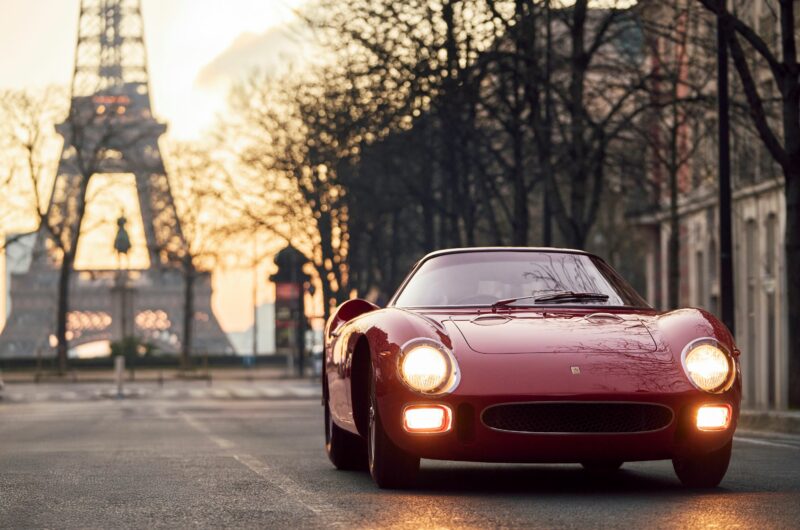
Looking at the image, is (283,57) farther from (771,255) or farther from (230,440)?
(230,440)

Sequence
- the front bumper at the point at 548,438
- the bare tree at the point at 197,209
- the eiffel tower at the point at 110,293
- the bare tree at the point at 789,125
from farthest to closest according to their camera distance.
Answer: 1. the eiffel tower at the point at 110,293
2. the bare tree at the point at 197,209
3. the bare tree at the point at 789,125
4. the front bumper at the point at 548,438

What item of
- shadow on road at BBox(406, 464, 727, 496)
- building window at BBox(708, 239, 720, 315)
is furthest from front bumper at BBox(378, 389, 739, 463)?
building window at BBox(708, 239, 720, 315)

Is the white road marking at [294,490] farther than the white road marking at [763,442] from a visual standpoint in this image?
No

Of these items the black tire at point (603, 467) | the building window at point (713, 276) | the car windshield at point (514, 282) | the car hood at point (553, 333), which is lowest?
the black tire at point (603, 467)

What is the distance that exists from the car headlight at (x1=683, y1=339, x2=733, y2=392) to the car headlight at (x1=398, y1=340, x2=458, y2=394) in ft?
3.75

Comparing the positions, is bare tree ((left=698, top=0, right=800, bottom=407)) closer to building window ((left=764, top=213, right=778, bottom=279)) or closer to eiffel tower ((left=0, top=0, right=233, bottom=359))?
building window ((left=764, top=213, right=778, bottom=279))

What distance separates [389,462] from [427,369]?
22.0 inches

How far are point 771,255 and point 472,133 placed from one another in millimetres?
11125

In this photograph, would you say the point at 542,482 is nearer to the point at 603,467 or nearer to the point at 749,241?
the point at 603,467

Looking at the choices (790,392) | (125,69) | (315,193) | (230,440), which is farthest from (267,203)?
(125,69)

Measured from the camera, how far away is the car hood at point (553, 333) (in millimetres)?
8586

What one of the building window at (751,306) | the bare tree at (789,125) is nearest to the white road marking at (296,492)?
the bare tree at (789,125)

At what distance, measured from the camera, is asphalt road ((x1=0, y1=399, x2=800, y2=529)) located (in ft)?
24.1

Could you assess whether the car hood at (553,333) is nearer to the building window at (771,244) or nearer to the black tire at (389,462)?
the black tire at (389,462)
